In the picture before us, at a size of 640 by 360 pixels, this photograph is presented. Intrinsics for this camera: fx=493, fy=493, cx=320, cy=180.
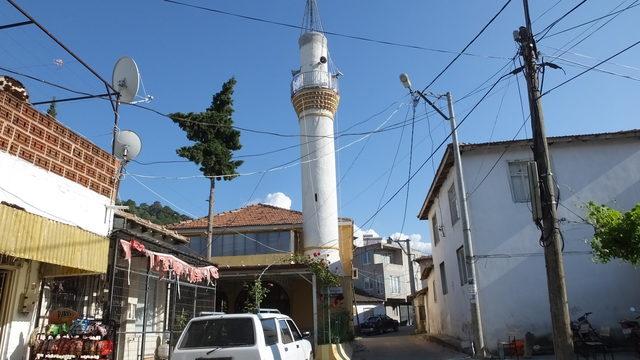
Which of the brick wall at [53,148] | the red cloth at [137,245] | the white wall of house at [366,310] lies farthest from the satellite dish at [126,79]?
the white wall of house at [366,310]

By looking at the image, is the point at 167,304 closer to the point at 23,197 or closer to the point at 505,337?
the point at 23,197

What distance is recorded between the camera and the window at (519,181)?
16891mm

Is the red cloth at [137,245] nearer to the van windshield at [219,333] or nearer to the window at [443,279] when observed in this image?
the van windshield at [219,333]

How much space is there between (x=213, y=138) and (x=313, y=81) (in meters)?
7.03

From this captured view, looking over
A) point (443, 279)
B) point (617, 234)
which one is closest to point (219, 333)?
point (617, 234)

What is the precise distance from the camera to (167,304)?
629 inches

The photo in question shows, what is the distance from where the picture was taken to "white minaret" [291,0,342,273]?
1050 inches

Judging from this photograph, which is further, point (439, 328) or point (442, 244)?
point (439, 328)

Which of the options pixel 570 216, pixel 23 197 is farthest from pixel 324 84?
pixel 23 197

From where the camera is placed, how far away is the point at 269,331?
28.1 feet

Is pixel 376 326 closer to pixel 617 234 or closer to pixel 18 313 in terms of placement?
pixel 617 234

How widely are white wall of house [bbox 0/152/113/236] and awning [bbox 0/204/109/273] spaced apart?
737mm

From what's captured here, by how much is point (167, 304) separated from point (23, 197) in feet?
27.5

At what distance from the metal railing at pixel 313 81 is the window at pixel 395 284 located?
32.5 meters
